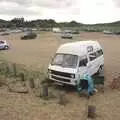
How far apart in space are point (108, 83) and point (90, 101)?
4254 mm

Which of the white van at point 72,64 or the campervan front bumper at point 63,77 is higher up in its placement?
the white van at point 72,64

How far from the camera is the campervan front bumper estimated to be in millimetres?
18266

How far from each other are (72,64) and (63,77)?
93 centimetres

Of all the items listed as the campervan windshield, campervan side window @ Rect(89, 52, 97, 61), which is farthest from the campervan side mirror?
campervan side window @ Rect(89, 52, 97, 61)

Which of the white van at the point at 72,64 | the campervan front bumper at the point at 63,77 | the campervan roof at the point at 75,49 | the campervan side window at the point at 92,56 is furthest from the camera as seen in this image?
the campervan side window at the point at 92,56

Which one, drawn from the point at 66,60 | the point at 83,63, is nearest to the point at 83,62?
the point at 83,63

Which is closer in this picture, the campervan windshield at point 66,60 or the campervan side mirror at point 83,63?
the campervan windshield at point 66,60

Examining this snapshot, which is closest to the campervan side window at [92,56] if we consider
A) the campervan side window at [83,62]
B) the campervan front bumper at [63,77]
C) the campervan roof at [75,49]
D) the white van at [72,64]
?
the white van at [72,64]

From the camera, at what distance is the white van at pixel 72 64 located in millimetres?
18438

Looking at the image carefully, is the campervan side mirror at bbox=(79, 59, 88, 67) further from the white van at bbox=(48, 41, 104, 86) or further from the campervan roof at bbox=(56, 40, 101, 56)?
the campervan roof at bbox=(56, 40, 101, 56)

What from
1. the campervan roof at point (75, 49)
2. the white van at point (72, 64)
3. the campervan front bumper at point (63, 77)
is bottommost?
the campervan front bumper at point (63, 77)

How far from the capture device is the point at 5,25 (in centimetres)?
16050

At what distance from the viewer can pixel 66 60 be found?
63.2 ft

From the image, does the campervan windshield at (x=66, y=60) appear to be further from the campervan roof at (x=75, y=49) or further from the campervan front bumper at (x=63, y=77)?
the campervan front bumper at (x=63, y=77)
